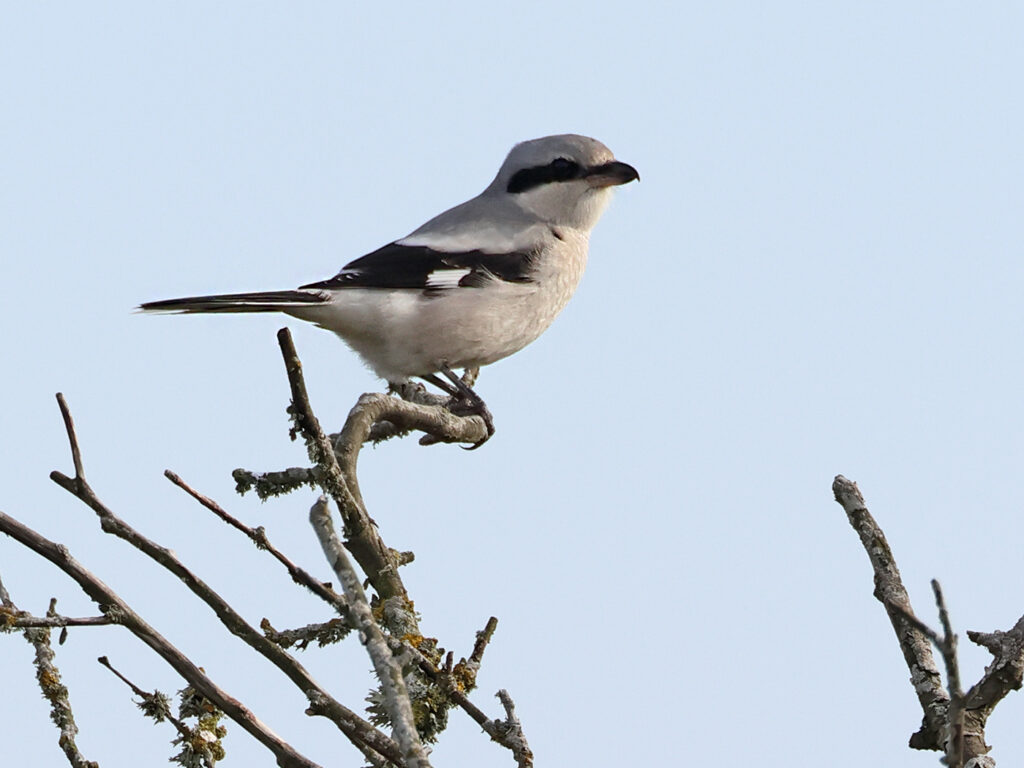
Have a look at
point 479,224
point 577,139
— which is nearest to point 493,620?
point 479,224

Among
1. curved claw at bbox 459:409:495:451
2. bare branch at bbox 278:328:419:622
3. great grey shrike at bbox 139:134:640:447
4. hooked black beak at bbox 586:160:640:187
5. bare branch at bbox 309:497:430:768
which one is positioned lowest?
bare branch at bbox 309:497:430:768

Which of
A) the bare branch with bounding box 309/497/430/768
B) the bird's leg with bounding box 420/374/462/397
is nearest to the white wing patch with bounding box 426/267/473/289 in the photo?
the bird's leg with bounding box 420/374/462/397

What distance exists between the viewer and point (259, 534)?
2.10 m

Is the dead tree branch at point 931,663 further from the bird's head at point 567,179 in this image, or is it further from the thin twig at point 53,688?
the bird's head at point 567,179

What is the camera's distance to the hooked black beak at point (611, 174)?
5.15 meters

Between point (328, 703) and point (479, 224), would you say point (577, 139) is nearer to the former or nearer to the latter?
point (479, 224)

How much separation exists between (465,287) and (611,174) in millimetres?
1016

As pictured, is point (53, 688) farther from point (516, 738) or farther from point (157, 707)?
point (516, 738)

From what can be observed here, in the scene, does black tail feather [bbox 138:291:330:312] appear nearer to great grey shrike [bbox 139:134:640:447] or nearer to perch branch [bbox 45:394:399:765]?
great grey shrike [bbox 139:134:640:447]

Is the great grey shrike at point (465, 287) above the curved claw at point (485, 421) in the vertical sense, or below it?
above

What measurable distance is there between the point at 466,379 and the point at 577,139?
4.12ft

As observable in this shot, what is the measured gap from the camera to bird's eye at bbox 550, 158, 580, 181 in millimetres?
5199

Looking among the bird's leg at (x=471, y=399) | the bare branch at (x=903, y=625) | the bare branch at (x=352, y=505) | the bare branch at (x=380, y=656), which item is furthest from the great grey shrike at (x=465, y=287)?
the bare branch at (x=380, y=656)

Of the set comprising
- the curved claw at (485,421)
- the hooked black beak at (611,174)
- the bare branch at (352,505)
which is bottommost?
the bare branch at (352,505)
